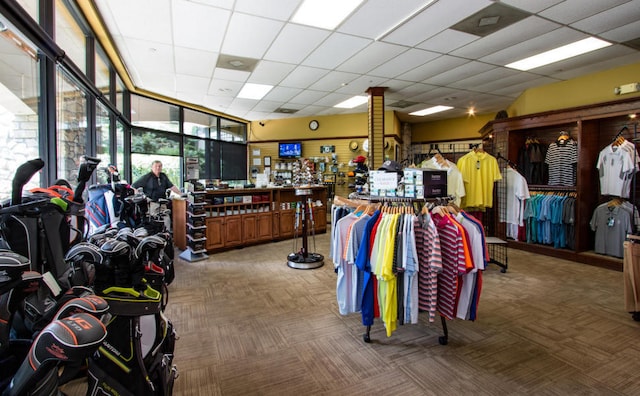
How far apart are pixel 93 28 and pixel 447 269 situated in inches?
201

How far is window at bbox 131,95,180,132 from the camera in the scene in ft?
23.6

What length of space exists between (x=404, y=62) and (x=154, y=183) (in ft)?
15.9

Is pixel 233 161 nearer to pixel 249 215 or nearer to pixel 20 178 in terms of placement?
pixel 249 215

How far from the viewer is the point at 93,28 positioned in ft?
13.8

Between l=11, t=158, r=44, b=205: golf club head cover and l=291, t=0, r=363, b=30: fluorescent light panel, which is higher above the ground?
l=291, t=0, r=363, b=30: fluorescent light panel

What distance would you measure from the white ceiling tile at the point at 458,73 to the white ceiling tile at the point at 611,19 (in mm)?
1538

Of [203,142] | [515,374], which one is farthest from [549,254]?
[203,142]

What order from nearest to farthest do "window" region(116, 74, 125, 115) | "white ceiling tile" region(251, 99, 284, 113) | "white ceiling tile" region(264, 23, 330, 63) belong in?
"white ceiling tile" region(264, 23, 330, 63) < "window" region(116, 74, 125, 115) < "white ceiling tile" region(251, 99, 284, 113)

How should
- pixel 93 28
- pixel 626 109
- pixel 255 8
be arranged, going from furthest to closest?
pixel 626 109
pixel 93 28
pixel 255 8

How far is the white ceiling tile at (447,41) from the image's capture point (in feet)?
14.5

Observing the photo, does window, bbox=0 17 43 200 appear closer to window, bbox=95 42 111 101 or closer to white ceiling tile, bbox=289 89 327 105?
window, bbox=95 42 111 101

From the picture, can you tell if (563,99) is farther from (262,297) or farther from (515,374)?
(262,297)

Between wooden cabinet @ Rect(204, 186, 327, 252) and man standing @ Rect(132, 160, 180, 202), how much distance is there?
766mm

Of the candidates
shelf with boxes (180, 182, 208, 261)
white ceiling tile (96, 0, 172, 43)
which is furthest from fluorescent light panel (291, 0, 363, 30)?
shelf with boxes (180, 182, 208, 261)
